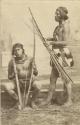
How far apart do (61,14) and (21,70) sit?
0.44 meters

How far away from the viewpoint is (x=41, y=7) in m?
2.41

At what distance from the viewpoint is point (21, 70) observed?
2398 mm

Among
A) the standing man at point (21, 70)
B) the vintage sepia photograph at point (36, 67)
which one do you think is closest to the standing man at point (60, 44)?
the vintage sepia photograph at point (36, 67)

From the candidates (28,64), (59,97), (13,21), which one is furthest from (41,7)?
(59,97)

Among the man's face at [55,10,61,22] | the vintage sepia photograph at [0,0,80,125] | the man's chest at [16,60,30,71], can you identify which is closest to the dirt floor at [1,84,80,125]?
the vintage sepia photograph at [0,0,80,125]

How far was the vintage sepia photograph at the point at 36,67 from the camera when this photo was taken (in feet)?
7.82

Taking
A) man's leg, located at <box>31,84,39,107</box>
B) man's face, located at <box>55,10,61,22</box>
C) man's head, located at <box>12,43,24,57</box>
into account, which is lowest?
man's leg, located at <box>31,84,39,107</box>

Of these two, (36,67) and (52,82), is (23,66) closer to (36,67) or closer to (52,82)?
(36,67)

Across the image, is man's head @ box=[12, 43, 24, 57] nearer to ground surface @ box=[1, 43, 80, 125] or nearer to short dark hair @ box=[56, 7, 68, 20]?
ground surface @ box=[1, 43, 80, 125]

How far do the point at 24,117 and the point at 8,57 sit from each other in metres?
0.39

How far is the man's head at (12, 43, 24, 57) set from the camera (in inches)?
94.2

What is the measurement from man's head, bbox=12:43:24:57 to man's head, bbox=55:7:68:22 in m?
0.29

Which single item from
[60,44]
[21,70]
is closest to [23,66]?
[21,70]

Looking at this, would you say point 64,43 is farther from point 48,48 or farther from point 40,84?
point 40,84
